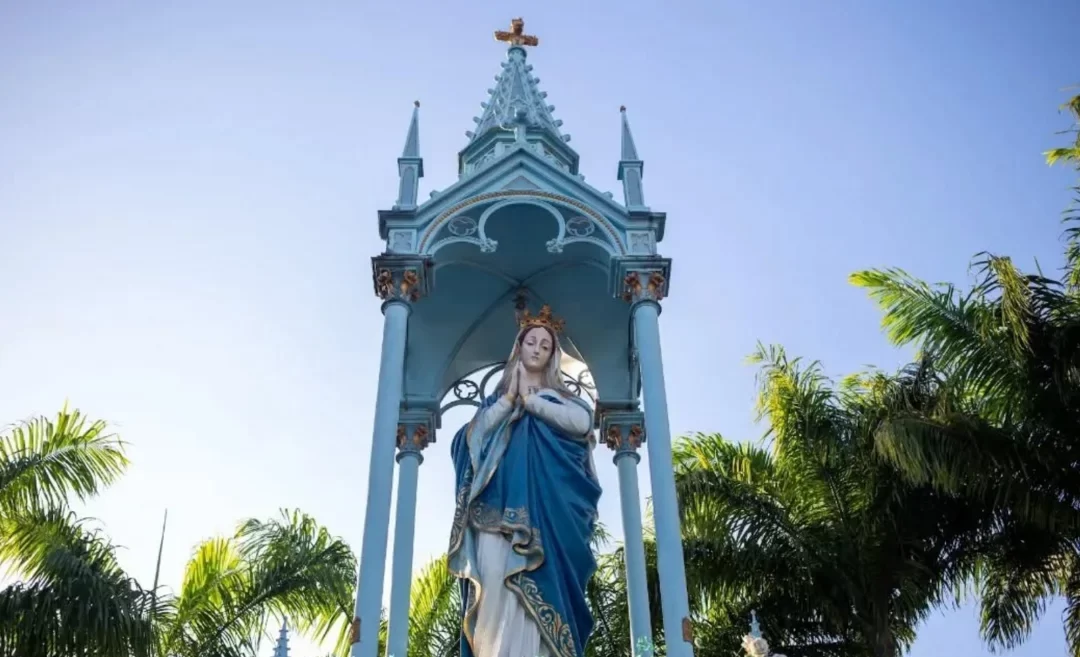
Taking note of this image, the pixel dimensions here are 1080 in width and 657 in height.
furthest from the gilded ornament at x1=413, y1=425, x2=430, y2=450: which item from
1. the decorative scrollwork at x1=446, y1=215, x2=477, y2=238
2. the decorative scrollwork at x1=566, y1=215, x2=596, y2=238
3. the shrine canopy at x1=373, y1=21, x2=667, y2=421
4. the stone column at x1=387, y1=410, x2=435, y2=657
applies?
the decorative scrollwork at x1=566, y1=215, x2=596, y2=238

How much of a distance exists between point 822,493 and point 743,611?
1.72 metres

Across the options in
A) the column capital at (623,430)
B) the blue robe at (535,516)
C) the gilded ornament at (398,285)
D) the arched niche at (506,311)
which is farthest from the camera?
the arched niche at (506,311)

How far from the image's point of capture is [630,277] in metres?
11.1

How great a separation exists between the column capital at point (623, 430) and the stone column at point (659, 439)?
1660 mm

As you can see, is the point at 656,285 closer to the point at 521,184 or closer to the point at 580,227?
the point at 580,227

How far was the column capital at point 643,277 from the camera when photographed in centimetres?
1102

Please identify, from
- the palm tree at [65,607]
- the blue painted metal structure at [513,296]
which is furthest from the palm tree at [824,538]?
the palm tree at [65,607]

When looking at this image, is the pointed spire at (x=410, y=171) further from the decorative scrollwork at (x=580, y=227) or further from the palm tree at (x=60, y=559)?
the palm tree at (x=60, y=559)

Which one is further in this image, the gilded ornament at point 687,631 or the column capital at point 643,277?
the column capital at point 643,277

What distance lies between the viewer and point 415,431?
480 inches

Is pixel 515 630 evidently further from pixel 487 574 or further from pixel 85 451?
pixel 85 451

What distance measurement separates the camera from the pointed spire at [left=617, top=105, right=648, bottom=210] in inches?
463

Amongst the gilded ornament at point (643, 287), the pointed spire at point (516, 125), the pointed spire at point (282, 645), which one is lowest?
the pointed spire at point (282, 645)

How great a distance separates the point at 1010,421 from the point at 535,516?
572 cm
